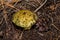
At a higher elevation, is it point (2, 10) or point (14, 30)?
point (2, 10)

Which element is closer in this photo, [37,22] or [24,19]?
[24,19]

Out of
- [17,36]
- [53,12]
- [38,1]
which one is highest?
[38,1]

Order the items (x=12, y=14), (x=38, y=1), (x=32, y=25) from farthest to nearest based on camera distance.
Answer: (x=38, y=1) < (x=12, y=14) < (x=32, y=25)

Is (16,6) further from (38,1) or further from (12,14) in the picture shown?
(38,1)

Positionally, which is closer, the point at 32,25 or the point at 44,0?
the point at 32,25

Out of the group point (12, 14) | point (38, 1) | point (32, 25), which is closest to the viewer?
point (32, 25)

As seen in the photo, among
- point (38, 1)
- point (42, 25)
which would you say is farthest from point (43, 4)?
point (42, 25)

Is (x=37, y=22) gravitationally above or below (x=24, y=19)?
below
